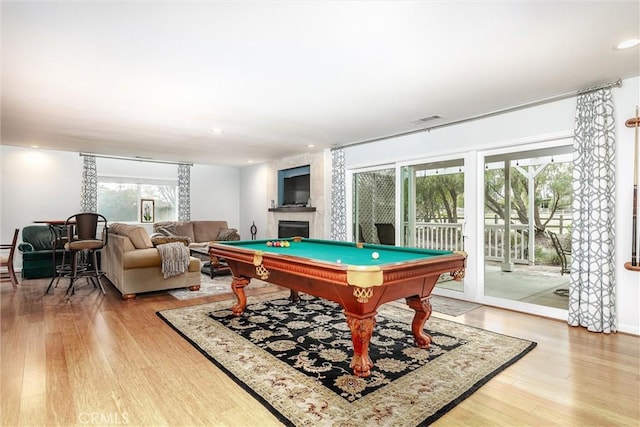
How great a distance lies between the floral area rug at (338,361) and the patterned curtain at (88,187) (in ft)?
15.3

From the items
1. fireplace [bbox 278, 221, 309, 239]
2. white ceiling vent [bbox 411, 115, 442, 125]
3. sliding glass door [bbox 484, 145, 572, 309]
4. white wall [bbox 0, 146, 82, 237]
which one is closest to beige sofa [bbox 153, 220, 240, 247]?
fireplace [bbox 278, 221, 309, 239]

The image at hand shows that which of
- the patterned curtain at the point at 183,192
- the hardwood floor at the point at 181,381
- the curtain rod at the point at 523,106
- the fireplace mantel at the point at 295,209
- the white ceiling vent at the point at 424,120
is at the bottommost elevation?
the hardwood floor at the point at 181,381

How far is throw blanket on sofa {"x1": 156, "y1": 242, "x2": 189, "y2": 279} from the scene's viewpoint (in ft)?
15.3

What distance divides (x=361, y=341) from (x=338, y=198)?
13.5 feet

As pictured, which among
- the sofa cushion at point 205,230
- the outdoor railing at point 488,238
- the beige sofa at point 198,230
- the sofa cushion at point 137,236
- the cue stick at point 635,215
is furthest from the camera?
the sofa cushion at point 205,230

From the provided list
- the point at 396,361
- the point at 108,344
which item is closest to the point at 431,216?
the point at 396,361

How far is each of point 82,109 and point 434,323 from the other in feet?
15.3

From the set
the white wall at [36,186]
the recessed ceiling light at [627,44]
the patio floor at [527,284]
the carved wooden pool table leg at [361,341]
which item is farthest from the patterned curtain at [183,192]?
the recessed ceiling light at [627,44]

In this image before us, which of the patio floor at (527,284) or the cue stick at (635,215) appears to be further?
the patio floor at (527,284)

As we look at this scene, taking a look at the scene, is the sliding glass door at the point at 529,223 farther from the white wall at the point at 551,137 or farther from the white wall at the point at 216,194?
the white wall at the point at 216,194

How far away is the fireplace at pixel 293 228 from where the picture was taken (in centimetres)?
711

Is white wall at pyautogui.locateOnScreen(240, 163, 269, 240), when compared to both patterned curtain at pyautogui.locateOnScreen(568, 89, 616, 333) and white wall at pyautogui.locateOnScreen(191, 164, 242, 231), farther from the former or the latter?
patterned curtain at pyautogui.locateOnScreen(568, 89, 616, 333)

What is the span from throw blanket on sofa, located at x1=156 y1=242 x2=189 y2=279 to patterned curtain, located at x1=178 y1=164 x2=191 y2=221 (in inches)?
151

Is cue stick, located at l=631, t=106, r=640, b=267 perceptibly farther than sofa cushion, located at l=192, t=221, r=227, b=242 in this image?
No
